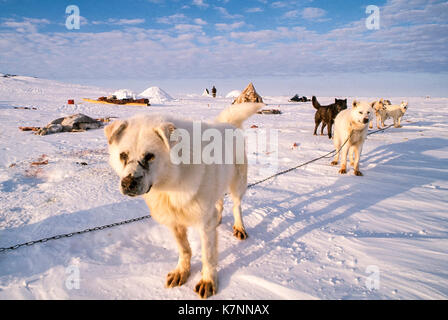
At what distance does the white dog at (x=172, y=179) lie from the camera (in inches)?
69.1

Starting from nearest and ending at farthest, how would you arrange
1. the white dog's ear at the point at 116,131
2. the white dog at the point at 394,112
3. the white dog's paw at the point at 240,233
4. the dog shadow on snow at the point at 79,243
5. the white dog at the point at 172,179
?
the white dog at the point at 172,179
the white dog's ear at the point at 116,131
the dog shadow on snow at the point at 79,243
the white dog's paw at the point at 240,233
the white dog at the point at 394,112

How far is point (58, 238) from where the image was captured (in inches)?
113

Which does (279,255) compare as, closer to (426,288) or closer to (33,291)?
(426,288)

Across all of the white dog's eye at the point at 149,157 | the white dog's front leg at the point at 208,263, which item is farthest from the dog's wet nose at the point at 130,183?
the white dog's front leg at the point at 208,263

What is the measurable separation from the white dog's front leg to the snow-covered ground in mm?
95

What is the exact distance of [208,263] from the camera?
2.29 metres

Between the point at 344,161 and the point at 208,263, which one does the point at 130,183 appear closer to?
the point at 208,263

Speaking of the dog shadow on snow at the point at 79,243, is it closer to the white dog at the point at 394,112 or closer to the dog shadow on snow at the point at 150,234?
the dog shadow on snow at the point at 150,234

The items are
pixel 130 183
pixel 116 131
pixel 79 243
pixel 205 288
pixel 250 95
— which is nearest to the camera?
pixel 130 183

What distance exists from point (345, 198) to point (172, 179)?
365cm
